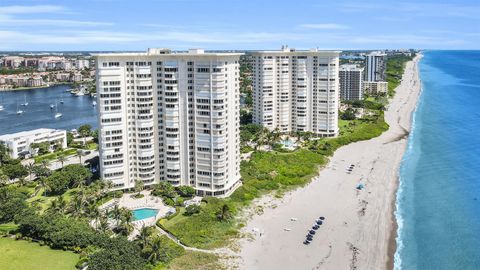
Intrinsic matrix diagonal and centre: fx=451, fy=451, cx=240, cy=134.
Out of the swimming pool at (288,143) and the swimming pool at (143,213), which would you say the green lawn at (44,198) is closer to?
the swimming pool at (143,213)

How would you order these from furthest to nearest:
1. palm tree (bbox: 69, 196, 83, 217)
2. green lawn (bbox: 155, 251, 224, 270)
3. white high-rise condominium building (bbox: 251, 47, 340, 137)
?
1. white high-rise condominium building (bbox: 251, 47, 340, 137)
2. palm tree (bbox: 69, 196, 83, 217)
3. green lawn (bbox: 155, 251, 224, 270)

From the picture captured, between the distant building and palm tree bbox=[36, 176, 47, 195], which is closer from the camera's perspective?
palm tree bbox=[36, 176, 47, 195]

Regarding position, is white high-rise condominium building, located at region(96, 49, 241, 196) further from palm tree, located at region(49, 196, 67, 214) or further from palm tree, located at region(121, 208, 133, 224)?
palm tree, located at region(121, 208, 133, 224)

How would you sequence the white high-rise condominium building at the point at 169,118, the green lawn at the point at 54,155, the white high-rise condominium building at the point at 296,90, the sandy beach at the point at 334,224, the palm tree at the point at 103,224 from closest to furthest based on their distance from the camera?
the sandy beach at the point at 334,224
the palm tree at the point at 103,224
the white high-rise condominium building at the point at 169,118
the green lawn at the point at 54,155
the white high-rise condominium building at the point at 296,90

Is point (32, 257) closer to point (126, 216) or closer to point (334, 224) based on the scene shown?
point (126, 216)

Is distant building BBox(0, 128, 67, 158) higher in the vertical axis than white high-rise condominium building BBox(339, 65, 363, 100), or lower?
lower

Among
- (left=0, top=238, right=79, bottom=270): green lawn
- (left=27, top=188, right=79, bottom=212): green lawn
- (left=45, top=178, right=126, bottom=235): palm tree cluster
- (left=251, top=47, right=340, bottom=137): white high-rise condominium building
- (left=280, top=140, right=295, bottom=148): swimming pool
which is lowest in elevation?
(left=0, top=238, right=79, bottom=270): green lawn

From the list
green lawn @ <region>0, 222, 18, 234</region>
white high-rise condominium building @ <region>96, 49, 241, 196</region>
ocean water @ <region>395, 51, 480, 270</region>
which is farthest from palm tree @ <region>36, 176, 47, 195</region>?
ocean water @ <region>395, 51, 480, 270</region>

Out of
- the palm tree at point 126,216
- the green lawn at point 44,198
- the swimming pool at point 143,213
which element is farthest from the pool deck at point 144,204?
the green lawn at point 44,198
